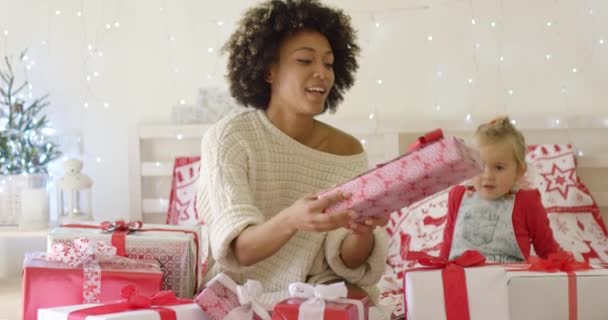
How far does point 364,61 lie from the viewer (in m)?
3.26

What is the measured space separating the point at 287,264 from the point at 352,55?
23.3 inches

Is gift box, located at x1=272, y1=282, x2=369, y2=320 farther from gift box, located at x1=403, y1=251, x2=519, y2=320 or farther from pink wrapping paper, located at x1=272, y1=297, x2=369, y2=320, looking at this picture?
gift box, located at x1=403, y1=251, x2=519, y2=320

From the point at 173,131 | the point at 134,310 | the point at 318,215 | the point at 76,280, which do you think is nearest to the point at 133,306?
the point at 134,310

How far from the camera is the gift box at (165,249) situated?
1958mm

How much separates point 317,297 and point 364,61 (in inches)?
72.0

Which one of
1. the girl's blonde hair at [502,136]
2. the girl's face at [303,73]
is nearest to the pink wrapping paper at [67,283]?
the girl's face at [303,73]

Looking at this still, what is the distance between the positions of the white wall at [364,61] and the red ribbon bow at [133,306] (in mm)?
1696

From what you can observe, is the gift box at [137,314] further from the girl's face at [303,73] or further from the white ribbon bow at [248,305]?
the girl's face at [303,73]

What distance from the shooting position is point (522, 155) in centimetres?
244

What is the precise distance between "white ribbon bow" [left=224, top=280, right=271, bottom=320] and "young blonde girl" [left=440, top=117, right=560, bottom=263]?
89cm

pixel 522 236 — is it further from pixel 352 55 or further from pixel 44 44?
pixel 44 44

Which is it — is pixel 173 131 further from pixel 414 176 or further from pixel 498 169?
pixel 414 176

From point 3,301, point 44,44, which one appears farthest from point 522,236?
point 44,44

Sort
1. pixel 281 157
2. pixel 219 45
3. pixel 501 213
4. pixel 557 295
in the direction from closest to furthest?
1. pixel 557 295
2. pixel 281 157
3. pixel 501 213
4. pixel 219 45
